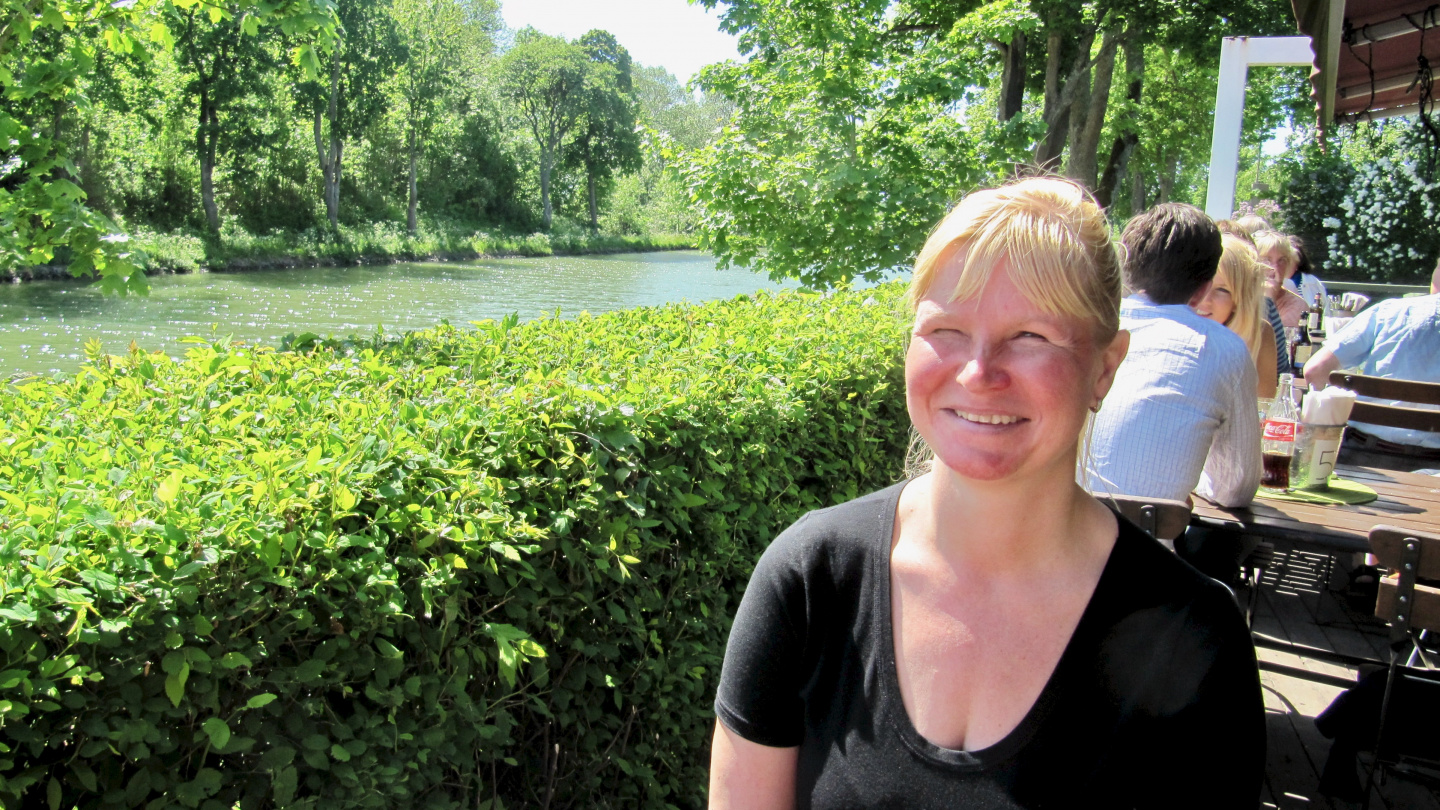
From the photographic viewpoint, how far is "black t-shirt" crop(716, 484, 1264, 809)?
1287 mm

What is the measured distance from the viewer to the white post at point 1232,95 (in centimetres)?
873

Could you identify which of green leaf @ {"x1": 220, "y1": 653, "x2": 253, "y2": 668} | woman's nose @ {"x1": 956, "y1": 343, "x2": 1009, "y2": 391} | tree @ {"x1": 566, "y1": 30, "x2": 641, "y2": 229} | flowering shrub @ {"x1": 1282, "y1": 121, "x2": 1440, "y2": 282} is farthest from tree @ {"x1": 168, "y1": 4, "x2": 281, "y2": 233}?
woman's nose @ {"x1": 956, "y1": 343, "x2": 1009, "y2": 391}

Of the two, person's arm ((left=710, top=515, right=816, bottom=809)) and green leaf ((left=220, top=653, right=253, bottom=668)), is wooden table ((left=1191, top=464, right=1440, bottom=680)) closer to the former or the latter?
person's arm ((left=710, top=515, right=816, bottom=809))

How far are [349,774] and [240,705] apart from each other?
202mm

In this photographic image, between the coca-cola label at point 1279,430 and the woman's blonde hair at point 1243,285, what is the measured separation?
686 millimetres

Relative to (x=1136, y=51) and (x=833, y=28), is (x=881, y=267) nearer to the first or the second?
(x=833, y=28)

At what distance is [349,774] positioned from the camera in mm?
1652

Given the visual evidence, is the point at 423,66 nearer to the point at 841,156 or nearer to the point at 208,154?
the point at 208,154

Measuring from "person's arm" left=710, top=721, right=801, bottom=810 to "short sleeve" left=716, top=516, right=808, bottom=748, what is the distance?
0.02m

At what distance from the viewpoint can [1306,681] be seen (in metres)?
4.12

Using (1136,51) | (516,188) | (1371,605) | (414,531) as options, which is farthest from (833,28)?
(516,188)

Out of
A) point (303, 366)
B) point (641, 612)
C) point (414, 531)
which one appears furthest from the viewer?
point (303, 366)

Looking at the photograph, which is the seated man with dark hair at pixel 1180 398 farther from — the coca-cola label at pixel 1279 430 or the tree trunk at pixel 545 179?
the tree trunk at pixel 545 179

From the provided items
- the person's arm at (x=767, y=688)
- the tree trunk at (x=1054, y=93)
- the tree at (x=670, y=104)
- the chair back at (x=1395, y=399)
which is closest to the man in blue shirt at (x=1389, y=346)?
the chair back at (x=1395, y=399)
